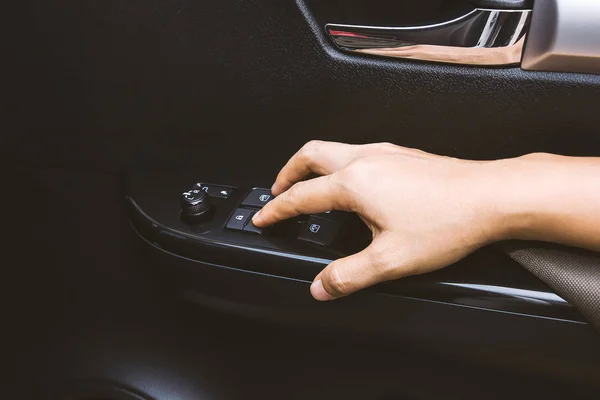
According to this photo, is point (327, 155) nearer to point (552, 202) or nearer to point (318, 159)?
point (318, 159)

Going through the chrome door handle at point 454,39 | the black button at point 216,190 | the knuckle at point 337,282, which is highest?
the chrome door handle at point 454,39

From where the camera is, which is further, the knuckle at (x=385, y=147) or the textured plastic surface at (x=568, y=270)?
the knuckle at (x=385, y=147)

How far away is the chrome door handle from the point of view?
2.01ft

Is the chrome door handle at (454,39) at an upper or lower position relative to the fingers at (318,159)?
upper

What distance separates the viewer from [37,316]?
0.95 metres

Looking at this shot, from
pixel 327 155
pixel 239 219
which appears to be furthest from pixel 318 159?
pixel 239 219

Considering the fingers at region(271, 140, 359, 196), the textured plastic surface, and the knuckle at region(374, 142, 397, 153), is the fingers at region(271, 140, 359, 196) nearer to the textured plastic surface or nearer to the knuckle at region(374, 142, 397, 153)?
the knuckle at region(374, 142, 397, 153)

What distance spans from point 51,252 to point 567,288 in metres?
0.70

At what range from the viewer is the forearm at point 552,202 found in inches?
21.5

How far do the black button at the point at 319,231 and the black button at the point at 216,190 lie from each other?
0.12 metres

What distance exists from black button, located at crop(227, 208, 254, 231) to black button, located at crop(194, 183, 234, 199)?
0.04 m

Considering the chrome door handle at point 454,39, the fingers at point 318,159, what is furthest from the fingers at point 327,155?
the chrome door handle at point 454,39

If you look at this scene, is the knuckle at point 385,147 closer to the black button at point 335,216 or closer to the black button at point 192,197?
the black button at point 335,216

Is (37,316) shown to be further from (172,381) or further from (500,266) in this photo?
(500,266)
